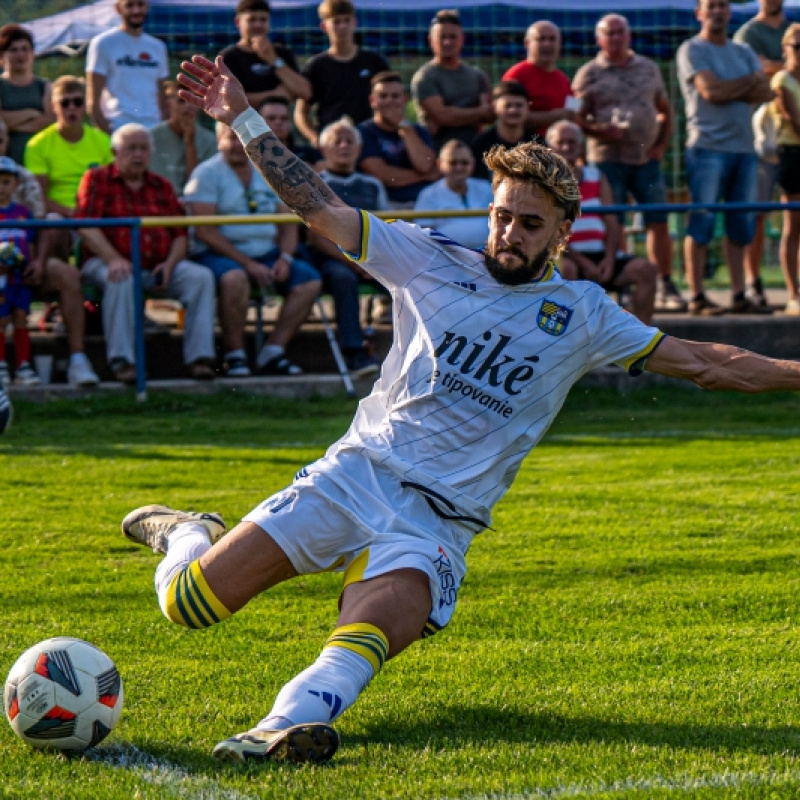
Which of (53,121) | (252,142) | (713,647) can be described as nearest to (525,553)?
(713,647)

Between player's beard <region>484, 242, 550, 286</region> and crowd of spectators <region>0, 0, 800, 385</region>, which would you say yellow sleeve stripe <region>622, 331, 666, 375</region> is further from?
crowd of spectators <region>0, 0, 800, 385</region>

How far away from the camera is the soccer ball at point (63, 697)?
4.03 metres

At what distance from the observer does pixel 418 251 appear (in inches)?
194

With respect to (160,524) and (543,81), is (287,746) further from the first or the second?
(543,81)

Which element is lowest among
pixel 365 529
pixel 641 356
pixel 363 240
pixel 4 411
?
pixel 4 411

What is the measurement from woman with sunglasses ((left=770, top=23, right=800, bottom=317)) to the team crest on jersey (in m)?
8.75

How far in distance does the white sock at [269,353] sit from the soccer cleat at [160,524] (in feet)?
19.9

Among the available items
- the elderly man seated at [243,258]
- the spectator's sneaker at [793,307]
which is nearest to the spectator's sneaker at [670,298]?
the spectator's sneaker at [793,307]

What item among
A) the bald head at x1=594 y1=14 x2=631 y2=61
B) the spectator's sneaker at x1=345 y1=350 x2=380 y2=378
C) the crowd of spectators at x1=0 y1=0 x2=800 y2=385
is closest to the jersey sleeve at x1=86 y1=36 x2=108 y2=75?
the crowd of spectators at x1=0 y1=0 x2=800 y2=385

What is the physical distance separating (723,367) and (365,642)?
1.53 meters

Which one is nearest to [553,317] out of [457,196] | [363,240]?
[363,240]

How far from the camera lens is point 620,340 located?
4.84m

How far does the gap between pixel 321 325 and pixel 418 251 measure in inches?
297

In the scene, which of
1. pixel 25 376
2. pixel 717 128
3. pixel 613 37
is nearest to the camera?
pixel 25 376
